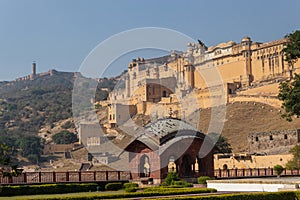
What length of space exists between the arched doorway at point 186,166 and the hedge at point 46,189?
13.7 feet

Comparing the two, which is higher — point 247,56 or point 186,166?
point 247,56

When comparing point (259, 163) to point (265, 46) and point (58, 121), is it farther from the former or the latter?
point (58, 121)

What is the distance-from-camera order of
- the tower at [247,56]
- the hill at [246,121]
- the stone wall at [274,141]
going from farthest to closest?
the tower at [247,56] < the hill at [246,121] < the stone wall at [274,141]

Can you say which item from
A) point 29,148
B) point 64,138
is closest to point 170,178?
point 29,148

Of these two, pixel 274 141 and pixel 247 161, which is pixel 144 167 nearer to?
pixel 247 161

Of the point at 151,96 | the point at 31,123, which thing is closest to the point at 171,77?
the point at 151,96

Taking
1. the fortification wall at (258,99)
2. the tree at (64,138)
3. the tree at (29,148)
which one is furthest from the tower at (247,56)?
the tree at (29,148)

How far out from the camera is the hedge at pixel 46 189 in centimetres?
1745

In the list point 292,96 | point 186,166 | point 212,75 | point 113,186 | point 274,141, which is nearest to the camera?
point 113,186

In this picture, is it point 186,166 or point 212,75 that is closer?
point 186,166

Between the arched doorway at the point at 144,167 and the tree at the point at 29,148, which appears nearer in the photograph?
the arched doorway at the point at 144,167

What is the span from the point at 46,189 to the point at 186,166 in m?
6.58

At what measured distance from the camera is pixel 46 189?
723 inches

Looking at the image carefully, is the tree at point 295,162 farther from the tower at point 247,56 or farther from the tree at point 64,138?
the tree at point 64,138
